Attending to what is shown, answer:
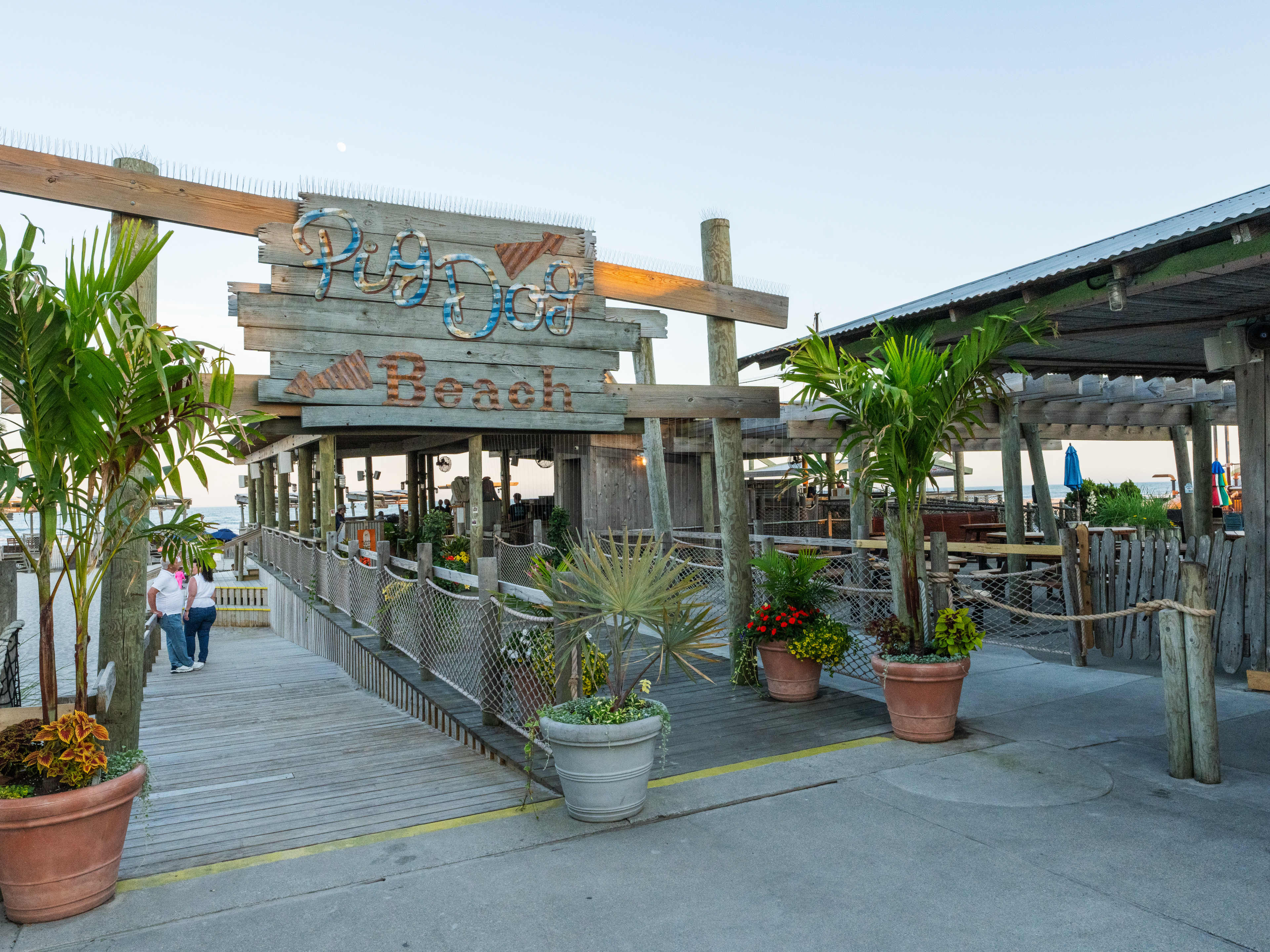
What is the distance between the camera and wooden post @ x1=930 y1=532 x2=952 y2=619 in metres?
6.14

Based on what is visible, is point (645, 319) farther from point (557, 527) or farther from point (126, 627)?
point (557, 527)

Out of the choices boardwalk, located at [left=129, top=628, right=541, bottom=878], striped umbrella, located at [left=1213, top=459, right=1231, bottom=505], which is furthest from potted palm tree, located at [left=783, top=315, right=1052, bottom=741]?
striped umbrella, located at [left=1213, top=459, right=1231, bottom=505]

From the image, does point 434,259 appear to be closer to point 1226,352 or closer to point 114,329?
point 114,329

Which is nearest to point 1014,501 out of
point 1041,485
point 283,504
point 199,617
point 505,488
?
point 1041,485

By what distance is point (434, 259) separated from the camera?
606 centimetres

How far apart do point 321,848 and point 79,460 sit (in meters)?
2.14

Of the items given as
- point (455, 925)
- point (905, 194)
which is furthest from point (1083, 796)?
point (905, 194)

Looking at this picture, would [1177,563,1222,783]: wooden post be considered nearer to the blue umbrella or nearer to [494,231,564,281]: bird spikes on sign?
[494,231,564,281]: bird spikes on sign

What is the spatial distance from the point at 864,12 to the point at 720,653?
35.6 feet

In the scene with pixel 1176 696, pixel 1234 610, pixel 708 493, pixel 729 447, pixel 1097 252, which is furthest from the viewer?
pixel 708 493

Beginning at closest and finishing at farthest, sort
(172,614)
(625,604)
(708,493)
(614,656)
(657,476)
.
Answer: (625,604) < (614,656) < (172,614) < (657,476) < (708,493)

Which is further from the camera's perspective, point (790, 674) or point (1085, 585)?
point (1085, 585)

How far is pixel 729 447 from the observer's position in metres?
7.36

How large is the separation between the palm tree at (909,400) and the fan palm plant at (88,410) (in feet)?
12.5
